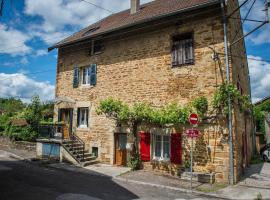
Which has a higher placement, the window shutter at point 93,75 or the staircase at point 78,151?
the window shutter at point 93,75

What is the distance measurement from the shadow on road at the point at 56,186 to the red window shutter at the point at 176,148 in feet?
9.98

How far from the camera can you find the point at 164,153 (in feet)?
38.7

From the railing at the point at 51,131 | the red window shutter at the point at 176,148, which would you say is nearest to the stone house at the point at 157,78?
the red window shutter at the point at 176,148

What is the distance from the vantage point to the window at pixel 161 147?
1174 cm

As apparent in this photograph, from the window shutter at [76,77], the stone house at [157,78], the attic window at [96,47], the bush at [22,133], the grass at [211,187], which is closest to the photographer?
the grass at [211,187]

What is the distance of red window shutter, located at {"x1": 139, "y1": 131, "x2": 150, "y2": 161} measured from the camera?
12.1m

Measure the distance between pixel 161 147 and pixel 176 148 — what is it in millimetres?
921

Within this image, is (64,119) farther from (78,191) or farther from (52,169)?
(78,191)

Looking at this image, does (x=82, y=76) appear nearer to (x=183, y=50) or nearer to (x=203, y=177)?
(x=183, y=50)

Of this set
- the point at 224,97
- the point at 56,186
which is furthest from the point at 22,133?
the point at 224,97

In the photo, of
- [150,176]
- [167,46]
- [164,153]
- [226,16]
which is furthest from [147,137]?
[226,16]

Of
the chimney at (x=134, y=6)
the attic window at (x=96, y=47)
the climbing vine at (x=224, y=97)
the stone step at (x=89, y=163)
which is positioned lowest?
the stone step at (x=89, y=163)

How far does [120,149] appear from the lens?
13.4 meters

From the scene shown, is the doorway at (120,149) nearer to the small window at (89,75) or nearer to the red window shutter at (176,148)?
the red window shutter at (176,148)
